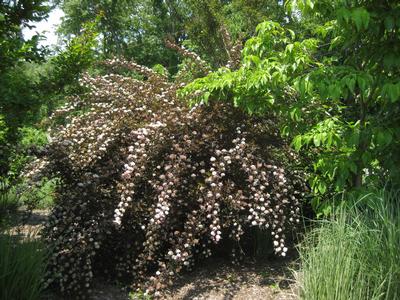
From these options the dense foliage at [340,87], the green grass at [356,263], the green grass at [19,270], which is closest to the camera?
the green grass at [356,263]

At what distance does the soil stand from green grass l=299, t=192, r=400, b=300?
0.93 metres

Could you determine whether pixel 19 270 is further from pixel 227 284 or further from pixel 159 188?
pixel 227 284

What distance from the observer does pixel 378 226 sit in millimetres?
2902

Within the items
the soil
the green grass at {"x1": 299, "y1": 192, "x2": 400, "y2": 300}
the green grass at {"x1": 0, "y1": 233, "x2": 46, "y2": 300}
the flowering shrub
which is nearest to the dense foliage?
the flowering shrub

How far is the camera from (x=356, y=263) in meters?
2.70

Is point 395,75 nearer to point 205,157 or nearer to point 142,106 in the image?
point 205,157

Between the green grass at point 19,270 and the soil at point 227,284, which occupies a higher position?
the green grass at point 19,270

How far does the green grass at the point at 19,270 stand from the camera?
116 inches

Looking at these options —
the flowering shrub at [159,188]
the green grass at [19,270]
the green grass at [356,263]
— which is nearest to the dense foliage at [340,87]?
the flowering shrub at [159,188]

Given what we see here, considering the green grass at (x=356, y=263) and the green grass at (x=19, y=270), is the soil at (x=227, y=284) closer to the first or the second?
the green grass at (x=19, y=270)

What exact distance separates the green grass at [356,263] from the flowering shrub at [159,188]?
0.97m

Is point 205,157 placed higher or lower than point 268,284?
higher

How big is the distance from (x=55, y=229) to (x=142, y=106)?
66.0 inches

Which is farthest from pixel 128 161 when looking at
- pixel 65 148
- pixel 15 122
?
pixel 15 122
